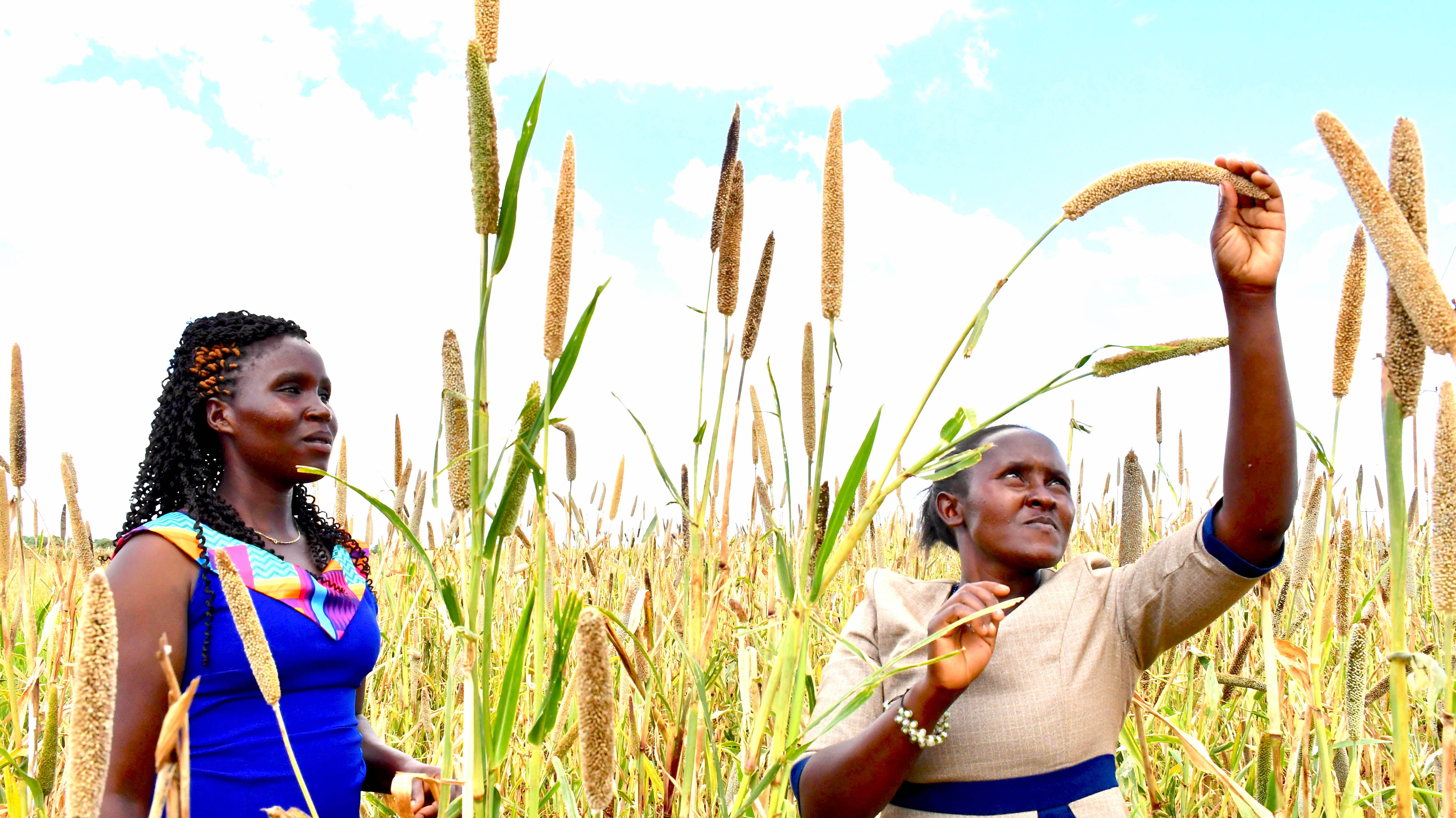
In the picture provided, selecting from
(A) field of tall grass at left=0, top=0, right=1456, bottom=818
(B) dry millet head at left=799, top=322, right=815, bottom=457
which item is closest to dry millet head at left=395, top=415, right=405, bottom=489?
(A) field of tall grass at left=0, top=0, right=1456, bottom=818

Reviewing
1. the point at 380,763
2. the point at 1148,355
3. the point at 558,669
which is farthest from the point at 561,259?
the point at 380,763

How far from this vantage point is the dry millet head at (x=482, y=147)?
0.95m

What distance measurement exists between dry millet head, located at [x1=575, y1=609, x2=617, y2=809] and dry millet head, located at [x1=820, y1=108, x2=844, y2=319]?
70 centimetres

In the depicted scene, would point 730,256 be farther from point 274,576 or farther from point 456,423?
point 274,576

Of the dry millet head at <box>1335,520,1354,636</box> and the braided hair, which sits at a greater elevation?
the braided hair

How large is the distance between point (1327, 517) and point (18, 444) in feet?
8.81

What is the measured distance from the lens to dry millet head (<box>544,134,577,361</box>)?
1201 mm

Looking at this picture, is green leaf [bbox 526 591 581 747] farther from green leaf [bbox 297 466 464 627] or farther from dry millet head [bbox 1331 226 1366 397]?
dry millet head [bbox 1331 226 1366 397]

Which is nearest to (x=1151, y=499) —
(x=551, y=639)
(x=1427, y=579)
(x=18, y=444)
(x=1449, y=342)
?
(x=1427, y=579)

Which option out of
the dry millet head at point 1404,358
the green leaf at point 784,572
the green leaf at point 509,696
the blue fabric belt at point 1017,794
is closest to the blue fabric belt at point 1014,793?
the blue fabric belt at point 1017,794

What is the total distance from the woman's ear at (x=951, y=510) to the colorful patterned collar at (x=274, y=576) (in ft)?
4.89

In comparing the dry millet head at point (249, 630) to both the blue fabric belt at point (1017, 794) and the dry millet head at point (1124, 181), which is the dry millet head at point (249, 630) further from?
the blue fabric belt at point (1017, 794)

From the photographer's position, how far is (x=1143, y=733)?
2133 millimetres

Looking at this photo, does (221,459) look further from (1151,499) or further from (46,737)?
(1151,499)
